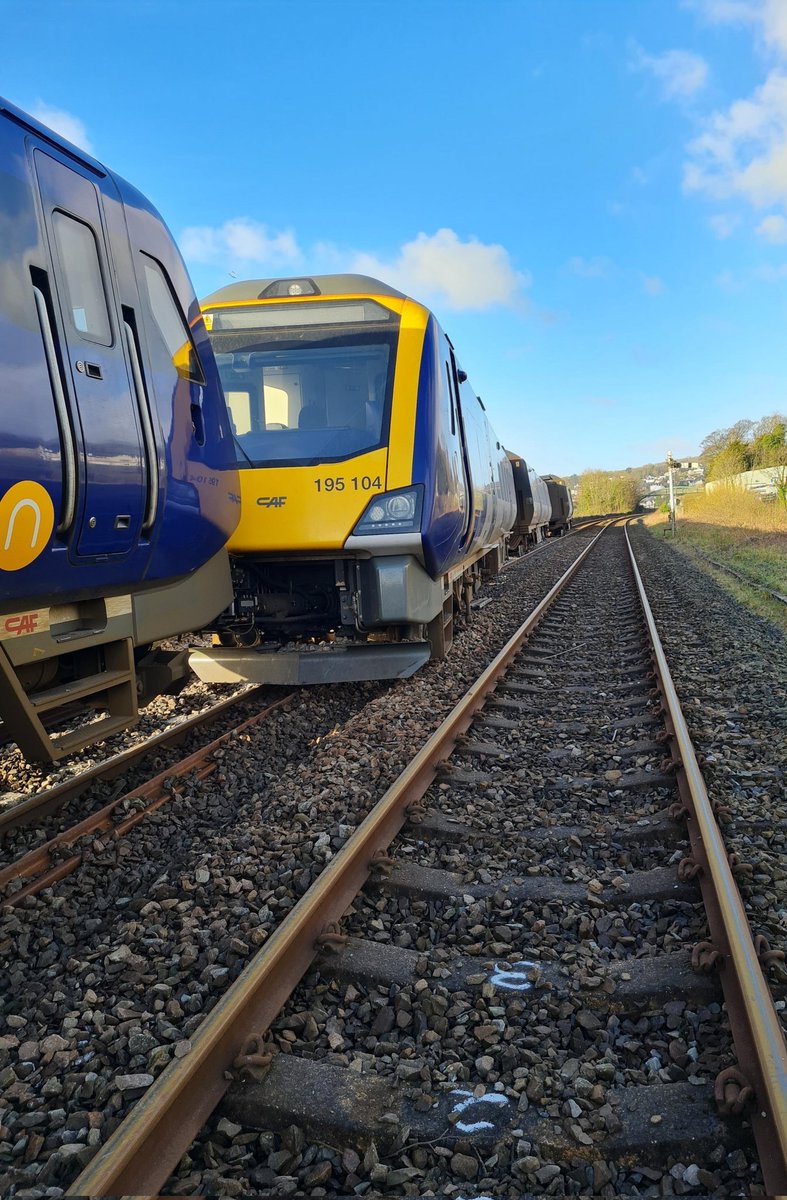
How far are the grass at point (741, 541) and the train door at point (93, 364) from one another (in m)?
8.44

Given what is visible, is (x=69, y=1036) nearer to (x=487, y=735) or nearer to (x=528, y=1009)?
(x=528, y=1009)

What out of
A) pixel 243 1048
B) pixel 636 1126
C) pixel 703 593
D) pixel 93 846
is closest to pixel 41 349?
pixel 93 846

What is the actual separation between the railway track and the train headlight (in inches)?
88.4

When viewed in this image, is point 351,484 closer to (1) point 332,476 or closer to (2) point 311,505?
(1) point 332,476

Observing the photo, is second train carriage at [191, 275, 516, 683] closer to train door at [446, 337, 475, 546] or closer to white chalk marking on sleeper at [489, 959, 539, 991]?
train door at [446, 337, 475, 546]

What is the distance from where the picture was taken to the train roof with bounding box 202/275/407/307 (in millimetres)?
6539

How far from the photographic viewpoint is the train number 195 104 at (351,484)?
19.9ft

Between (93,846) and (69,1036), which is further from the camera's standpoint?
(93,846)

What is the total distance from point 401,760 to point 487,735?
0.86 m

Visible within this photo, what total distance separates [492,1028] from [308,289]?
5.72 m

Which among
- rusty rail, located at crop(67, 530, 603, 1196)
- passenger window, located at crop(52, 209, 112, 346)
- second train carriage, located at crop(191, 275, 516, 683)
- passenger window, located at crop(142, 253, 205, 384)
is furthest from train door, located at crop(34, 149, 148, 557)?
second train carriage, located at crop(191, 275, 516, 683)

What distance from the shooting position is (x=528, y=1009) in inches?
104

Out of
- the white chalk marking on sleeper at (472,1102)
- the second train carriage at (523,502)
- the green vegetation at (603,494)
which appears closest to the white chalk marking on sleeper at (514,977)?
the white chalk marking on sleeper at (472,1102)

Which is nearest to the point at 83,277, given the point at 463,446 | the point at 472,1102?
the point at 472,1102
